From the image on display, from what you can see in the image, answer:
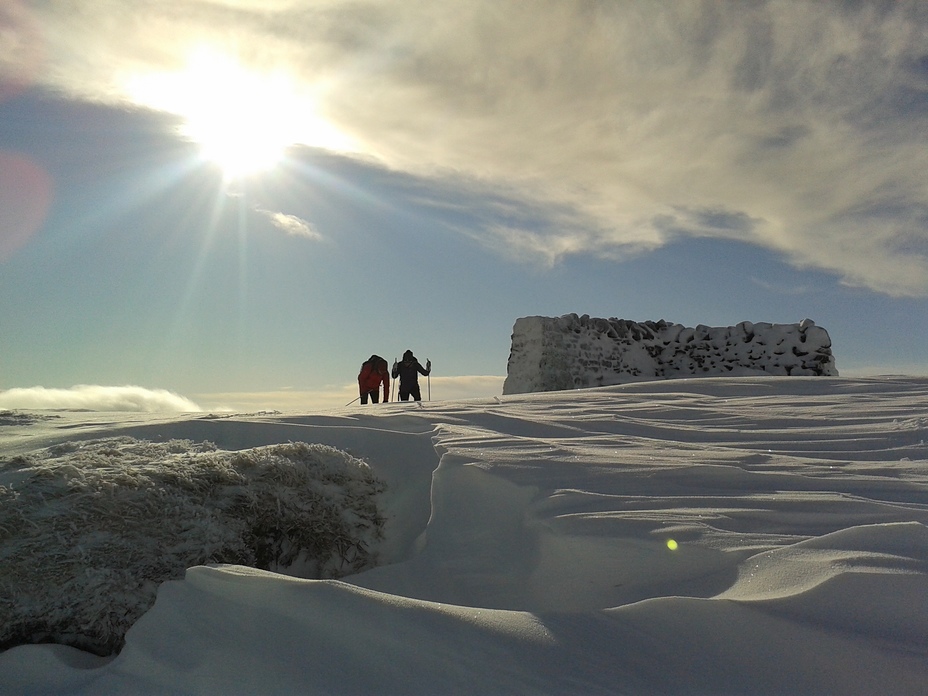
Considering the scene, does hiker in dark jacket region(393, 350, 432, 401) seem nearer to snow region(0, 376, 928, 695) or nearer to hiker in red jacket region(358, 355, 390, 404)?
hiker in red jacket region(358, 355, 390, 404)

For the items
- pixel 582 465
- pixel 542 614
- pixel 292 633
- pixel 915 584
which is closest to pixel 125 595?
pixel 292 633

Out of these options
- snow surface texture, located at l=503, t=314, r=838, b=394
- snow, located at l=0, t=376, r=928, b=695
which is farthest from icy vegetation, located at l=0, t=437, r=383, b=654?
snow surface texture, located at l=503, t=314, r=838, b=394

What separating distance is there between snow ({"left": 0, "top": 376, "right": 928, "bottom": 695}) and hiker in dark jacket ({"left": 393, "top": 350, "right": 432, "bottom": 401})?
8.84 m

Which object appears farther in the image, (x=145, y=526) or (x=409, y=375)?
(x=409, y=375)

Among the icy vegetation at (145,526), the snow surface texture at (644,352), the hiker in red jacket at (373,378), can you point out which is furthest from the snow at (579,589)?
the hiker in red jacket at (373,378)

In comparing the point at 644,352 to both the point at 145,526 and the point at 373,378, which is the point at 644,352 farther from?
the point at 145,526

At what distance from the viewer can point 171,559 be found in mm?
1579

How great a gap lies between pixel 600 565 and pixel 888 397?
380cm

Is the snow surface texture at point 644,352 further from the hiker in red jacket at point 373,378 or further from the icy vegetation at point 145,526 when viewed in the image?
the icy vegetation at point 145,526

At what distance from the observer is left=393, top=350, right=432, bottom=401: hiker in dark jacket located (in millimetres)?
11805

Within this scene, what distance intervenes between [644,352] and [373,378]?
17.1 ft

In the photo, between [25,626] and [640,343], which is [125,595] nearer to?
[25,626]

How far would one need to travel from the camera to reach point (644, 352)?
12.0 meters

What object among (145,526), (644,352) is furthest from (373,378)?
(145,526)
